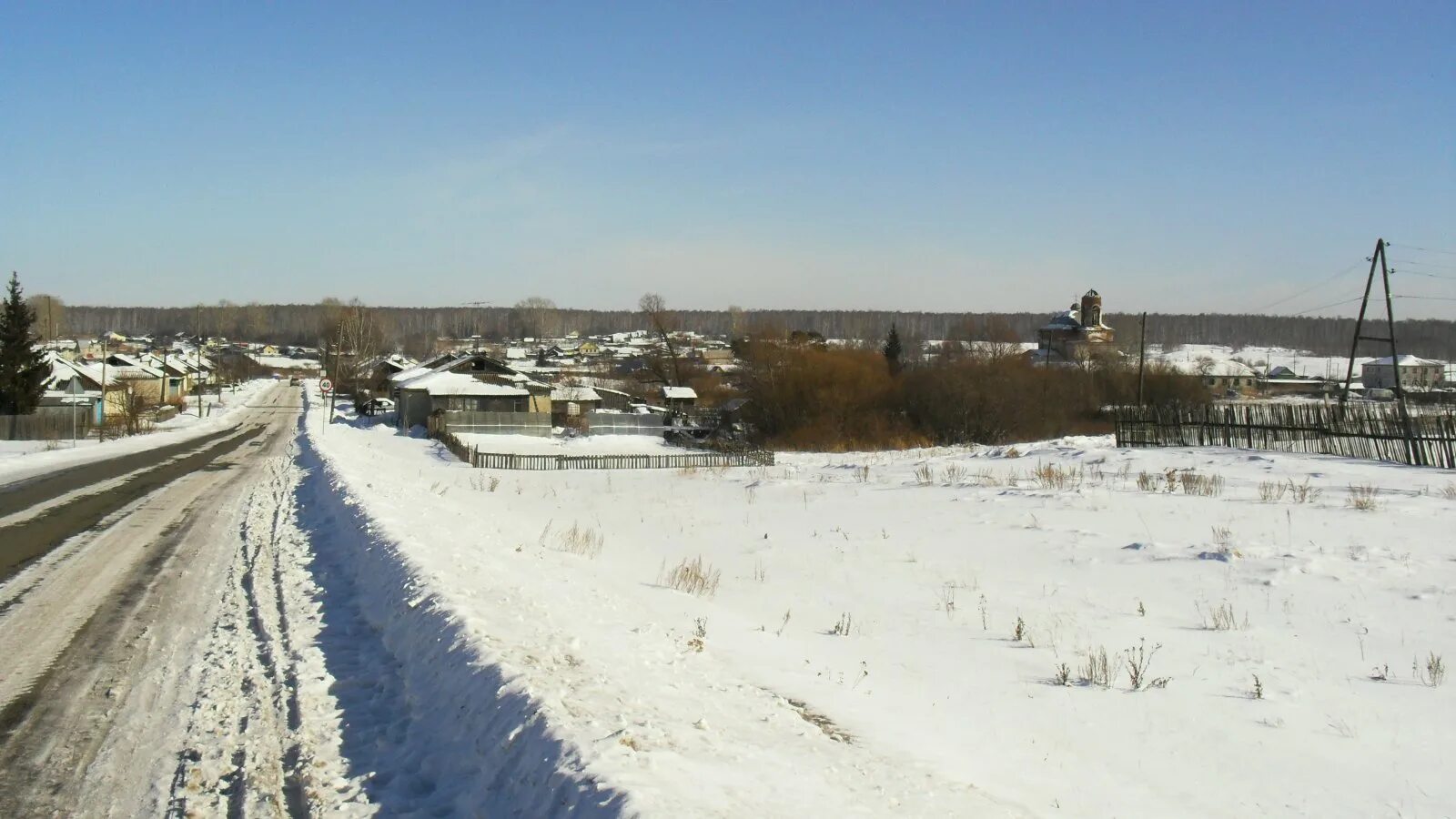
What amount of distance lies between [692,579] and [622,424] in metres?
50.0

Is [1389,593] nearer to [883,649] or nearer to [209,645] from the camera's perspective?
[883,649]

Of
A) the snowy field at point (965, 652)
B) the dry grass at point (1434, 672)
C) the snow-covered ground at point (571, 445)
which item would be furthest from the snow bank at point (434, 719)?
the snow-covered ground at point (571, 445)

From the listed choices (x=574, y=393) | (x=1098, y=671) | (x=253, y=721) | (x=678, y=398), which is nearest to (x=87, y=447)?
(x=253, y=721)

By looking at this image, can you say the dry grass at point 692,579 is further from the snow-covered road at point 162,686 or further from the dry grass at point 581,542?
the snow-covered road at point 162,686

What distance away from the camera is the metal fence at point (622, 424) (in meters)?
60.3

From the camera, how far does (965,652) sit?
29.8 feet

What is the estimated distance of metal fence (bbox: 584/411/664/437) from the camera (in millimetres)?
60312

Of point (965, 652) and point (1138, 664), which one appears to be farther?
point (965, 652)

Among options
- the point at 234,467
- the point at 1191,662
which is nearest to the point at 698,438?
the point at 234,467

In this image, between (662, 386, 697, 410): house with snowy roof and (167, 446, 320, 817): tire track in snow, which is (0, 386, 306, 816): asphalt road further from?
(662, 386, 697, 410): house with snowy roof

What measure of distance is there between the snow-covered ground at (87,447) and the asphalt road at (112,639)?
9.07 m

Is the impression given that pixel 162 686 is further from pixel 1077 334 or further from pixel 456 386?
pixel 1077 334

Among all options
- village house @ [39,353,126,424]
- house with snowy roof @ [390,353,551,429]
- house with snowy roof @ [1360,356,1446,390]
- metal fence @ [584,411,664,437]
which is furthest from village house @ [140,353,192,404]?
house with snowy roof @ [1360,356,1446,390]

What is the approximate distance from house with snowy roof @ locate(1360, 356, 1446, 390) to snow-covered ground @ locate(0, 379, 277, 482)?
109 m
